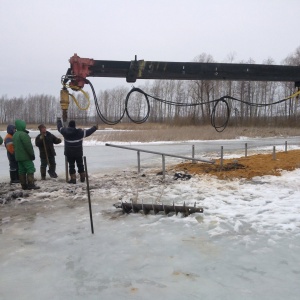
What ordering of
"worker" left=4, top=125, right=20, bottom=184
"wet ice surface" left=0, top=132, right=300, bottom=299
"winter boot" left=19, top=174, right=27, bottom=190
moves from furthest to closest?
"worker" left=4, top=125, right=20, bottom=184
"winter boot" left=19, top=174, right=27, bottom=190
"wet ice surface" left=0, top=132, right=300, bottom=299

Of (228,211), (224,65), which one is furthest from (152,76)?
(228,211)

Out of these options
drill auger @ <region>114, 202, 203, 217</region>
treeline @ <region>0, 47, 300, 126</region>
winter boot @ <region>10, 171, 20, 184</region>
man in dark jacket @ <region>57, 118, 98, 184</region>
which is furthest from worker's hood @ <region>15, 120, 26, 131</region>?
treeline @ <region>0, 47, 300, 126</region>

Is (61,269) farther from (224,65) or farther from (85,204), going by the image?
(224,65)

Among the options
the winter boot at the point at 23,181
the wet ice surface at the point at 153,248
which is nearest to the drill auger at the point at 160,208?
the wet ice surface at the point at 153,248

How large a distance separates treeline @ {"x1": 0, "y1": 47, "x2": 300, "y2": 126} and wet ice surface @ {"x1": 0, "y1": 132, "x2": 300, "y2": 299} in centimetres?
2681

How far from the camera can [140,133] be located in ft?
97.9

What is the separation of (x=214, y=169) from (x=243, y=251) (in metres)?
6.14

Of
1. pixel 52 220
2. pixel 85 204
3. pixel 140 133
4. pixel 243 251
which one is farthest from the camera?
pixel 140 133

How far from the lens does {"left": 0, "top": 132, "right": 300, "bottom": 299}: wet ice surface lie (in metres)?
3.16

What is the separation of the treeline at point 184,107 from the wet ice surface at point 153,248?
88.0 feet

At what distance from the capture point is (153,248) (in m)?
4.11

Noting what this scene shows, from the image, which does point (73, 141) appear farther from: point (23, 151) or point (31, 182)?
point (31, 182)

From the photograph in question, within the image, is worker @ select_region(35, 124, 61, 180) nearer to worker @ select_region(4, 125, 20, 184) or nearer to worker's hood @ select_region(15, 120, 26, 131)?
worker @ select_region(4, 125, 20, 184)

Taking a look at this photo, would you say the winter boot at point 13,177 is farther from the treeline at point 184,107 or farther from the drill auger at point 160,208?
the treeline at point 184,107
